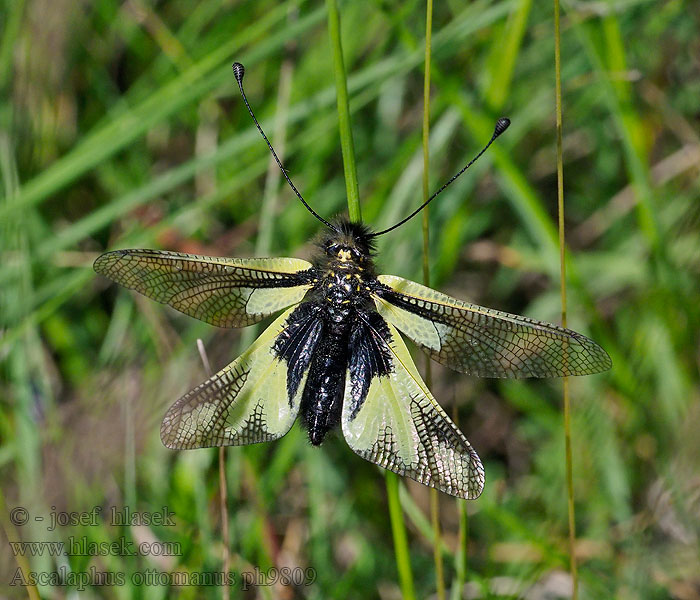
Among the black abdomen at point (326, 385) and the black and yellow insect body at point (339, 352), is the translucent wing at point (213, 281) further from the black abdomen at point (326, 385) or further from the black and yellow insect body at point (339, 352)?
the black abdomen at point (326, 385)

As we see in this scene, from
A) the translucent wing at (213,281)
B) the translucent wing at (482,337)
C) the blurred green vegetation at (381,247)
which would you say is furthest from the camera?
the blurred green vegetation at (381,247)

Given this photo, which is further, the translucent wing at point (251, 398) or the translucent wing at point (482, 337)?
the translucent wing at point (251, 398)

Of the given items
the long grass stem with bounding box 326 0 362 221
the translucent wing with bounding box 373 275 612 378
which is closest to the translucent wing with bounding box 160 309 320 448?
the translucent wing with bounding box 373 275 612 378

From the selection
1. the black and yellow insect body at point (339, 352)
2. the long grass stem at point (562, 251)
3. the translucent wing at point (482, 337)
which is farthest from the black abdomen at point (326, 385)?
the long grass stem at point (562, 251)

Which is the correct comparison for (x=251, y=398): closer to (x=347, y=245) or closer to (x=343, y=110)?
(x=347, y=245)

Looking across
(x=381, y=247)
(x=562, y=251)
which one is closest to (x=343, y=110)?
(x=562, y=251)

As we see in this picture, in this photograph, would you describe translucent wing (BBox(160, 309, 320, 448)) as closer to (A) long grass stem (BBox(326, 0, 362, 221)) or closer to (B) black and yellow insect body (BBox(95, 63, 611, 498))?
(B) black and yellow insect body (BBox(95, 63, 611, 498))

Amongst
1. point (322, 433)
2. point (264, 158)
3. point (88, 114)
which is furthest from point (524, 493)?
point (88, 114)
